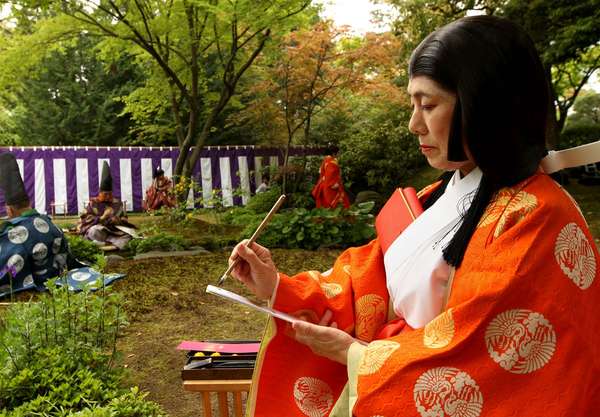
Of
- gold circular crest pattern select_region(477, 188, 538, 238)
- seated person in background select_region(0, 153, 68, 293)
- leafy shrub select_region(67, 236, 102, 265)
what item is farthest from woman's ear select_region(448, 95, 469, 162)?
leafy shrub select_region(67, 236, 102, 265)

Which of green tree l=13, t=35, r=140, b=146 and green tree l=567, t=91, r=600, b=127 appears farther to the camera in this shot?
green tree l=567, t=91, r=600, b=127

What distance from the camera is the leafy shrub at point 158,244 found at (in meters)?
8.55

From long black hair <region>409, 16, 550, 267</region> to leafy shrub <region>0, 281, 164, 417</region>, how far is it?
5.80ft

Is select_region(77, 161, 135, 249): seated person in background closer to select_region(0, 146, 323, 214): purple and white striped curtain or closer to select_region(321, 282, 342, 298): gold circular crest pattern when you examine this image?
select_region(0, 146, 323, 214): purple and white striped curtain

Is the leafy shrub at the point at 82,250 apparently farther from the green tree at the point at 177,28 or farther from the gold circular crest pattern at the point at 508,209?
the gold circular crest pattern at the point at 508,209

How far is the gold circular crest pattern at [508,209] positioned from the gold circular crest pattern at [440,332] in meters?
0.24

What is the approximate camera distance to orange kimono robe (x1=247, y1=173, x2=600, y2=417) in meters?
1.15

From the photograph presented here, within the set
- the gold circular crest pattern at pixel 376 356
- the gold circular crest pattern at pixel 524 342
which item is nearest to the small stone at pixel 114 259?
the gold circular crest pattern at pixel 376 356

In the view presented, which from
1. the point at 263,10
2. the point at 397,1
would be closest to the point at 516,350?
the point at 263,10

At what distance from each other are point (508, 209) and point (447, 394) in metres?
0.48

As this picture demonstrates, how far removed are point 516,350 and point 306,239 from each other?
319 inches

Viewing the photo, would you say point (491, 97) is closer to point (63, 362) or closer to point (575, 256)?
point (575, 256)

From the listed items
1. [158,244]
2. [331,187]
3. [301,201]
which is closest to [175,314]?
[158,244]

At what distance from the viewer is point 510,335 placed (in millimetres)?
1163
